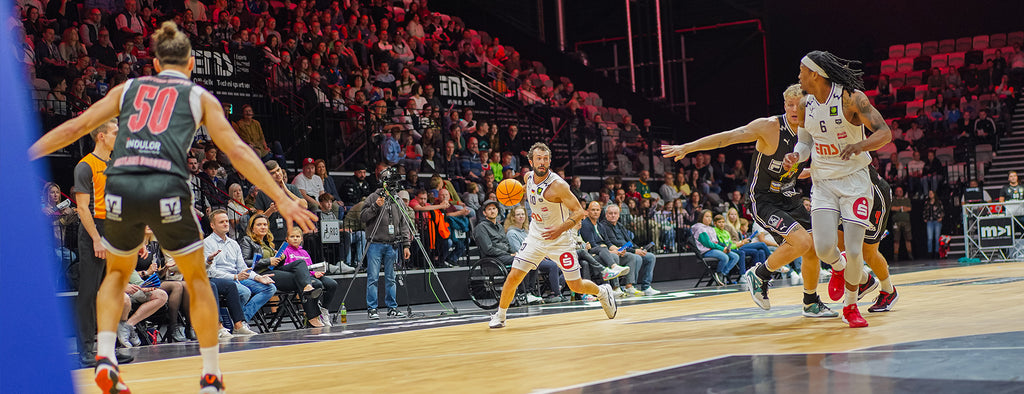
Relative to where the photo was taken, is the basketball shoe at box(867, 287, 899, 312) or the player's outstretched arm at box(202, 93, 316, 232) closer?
the player's outstretched arm at box(202, 93, 316, 232)

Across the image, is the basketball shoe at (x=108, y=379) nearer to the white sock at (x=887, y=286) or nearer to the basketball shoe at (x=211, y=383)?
the basketball shoe at (x=211, y=383)

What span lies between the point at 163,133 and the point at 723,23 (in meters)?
25.0

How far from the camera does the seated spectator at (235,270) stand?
9.36 m

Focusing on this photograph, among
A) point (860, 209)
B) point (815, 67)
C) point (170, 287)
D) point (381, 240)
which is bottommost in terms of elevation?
point (170, 287)

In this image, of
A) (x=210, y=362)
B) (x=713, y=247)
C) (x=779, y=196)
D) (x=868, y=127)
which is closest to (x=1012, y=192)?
(x=713, y=247)

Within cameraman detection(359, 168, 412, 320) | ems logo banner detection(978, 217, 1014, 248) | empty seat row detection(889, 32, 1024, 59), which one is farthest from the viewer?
empty seat row detection(889, 32, 1024, 59)

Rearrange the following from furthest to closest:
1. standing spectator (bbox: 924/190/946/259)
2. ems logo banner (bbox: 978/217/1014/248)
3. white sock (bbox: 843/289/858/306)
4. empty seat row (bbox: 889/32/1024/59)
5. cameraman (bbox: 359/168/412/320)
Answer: empty seat row (bbox: 889/32/1024/59) < standing spectator (bbox: 924/190/946/259) < ems logo banner (bbox: 978/217/1014/248) < cameraman (bbox: 359/168/412/320) < white sock (bbox: 843/289/858/306)

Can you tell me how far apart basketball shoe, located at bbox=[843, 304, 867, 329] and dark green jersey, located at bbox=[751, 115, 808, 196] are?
1.54m

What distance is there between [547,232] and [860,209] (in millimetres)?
2786

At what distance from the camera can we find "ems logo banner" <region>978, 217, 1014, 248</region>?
17.3 meters

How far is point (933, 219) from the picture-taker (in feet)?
68.4

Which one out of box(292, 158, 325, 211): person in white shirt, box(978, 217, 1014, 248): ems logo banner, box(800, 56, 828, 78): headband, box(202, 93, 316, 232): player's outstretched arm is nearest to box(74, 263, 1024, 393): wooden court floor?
box(202, 93, 316, 232): player's outstretched arm

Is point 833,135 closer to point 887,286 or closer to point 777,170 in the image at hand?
point 777,170

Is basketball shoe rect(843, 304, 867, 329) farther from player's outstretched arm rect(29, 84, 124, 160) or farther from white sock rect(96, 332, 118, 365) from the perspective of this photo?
player's outstretched arm rect(29, 84, 124, 160)
